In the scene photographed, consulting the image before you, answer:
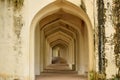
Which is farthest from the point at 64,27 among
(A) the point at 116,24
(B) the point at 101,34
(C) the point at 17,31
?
(A) the point at 116,24

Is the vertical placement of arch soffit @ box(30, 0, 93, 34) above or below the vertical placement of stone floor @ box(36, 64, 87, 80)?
above

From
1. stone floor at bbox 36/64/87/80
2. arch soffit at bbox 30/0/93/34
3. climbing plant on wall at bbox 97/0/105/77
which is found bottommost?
stone floor at bbox 36/64/87/80

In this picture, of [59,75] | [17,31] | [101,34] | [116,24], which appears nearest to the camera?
[116,24]

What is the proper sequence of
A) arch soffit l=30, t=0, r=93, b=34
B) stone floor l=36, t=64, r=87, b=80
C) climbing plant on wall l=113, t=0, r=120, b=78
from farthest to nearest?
1. stone floor l=36, t=64, r=87, b=80
2. arch soffit l=30, t=0, r=93, b=34
3. climbing plant on wall l=113, t=0, r=120, b=78

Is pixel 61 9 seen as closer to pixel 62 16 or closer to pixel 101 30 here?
pixel 101 30

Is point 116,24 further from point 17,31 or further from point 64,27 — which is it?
point 64,27

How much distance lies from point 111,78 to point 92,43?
175cm

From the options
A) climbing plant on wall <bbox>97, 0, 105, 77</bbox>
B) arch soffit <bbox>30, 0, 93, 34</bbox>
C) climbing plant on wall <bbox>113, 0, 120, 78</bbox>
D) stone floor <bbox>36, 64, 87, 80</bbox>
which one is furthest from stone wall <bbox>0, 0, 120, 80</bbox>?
stone floor <bbox>36, 64, 87, 80</bbox>

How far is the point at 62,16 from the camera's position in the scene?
64.4ft

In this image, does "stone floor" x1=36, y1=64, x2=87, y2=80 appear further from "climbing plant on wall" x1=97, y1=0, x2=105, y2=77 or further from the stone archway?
"climbing plant on wall" x1=97, y1=0, x2=105, y2=77

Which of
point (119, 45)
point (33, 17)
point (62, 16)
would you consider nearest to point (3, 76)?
point (33, 17)

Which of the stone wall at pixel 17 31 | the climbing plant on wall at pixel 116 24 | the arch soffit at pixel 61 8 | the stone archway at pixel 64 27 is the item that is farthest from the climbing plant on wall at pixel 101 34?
the arch soffit at pixel 61 8

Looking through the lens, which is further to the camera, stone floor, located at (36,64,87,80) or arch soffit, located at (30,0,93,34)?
stone floor, located at (36,64,87,80)

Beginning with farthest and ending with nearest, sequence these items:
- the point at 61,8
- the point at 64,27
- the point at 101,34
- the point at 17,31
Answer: the point at 64,27, the point at 61,8, the point at 17,31, the point at 101,34
